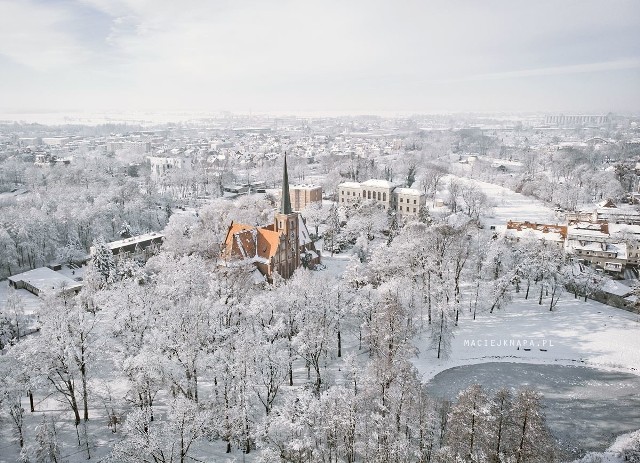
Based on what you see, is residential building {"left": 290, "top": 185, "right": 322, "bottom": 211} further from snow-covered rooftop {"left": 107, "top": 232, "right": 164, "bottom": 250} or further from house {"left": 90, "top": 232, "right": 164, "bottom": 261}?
house {"left": 90, "top": 232, "right": 164, "bottom": 261}

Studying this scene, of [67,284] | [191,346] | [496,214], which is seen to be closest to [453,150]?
[496,214]

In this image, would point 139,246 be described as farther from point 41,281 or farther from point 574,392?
point 574,392

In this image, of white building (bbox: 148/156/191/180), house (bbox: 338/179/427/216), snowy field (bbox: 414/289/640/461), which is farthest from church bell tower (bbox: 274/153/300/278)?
white building (bbox: 148/156/191/180)

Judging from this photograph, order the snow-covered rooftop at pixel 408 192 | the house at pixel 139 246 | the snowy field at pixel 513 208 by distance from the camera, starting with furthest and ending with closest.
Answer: the snowy field at pixel 513 208 → the snow-covered rooftop at pixel 408 192 → the house at pixel 139 246

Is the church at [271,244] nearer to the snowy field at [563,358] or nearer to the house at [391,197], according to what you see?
the snowy field at [563,358]

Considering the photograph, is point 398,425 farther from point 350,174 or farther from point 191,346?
point 350,174

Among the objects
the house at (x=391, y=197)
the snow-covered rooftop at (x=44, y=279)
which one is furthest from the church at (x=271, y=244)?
the house at (x=391, y=197)
